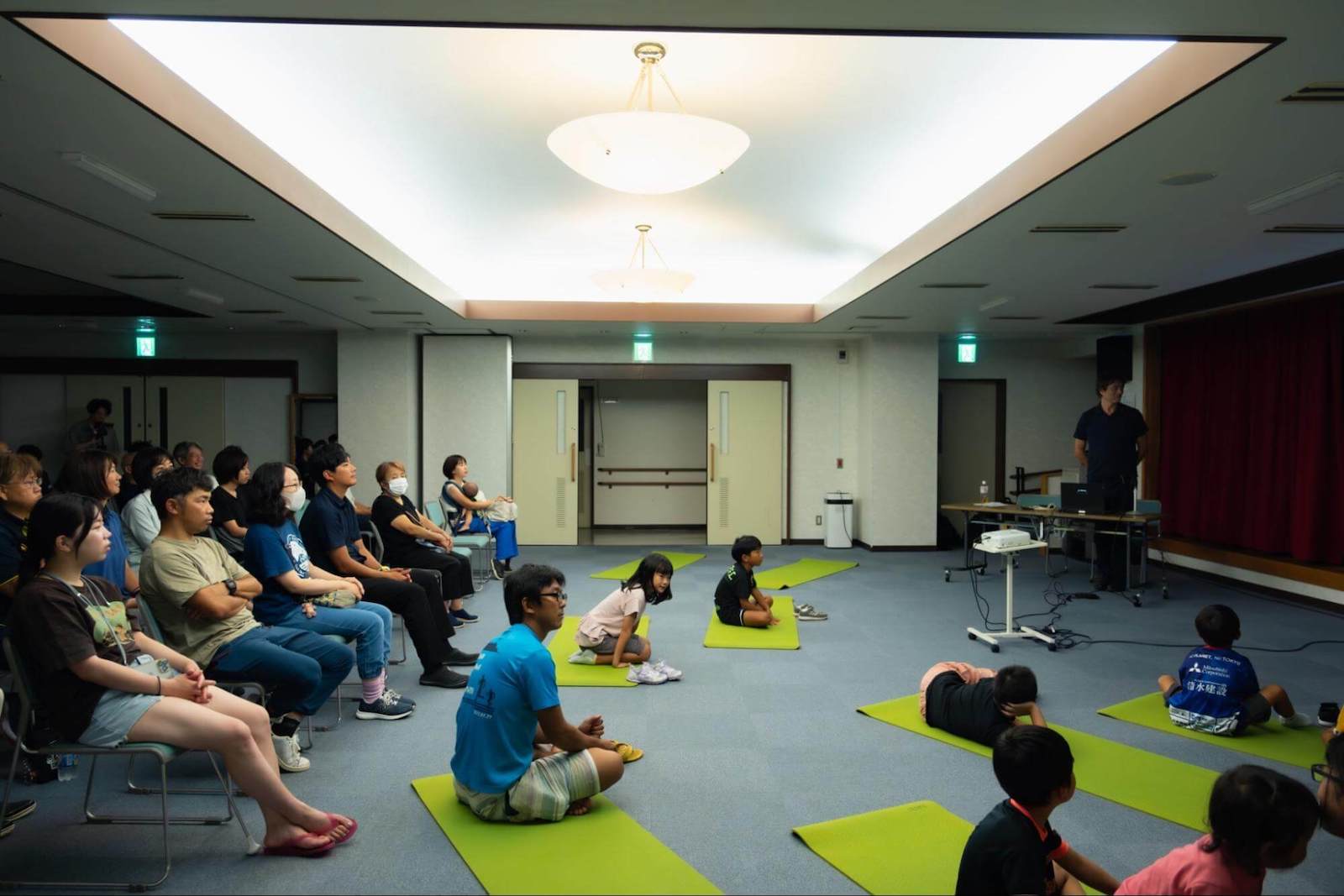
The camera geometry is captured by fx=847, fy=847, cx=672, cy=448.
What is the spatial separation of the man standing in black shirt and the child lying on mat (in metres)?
4.56

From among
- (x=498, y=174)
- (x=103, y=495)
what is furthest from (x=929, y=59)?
(x=103, y=495)

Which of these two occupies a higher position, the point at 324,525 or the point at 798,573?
the point at 324,525

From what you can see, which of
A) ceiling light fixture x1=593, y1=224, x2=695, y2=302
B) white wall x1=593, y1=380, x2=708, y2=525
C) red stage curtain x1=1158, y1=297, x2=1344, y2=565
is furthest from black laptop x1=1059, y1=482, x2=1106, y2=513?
white wall x1=593, y1=380, x2=708, y2=525

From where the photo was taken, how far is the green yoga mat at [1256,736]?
3961mm

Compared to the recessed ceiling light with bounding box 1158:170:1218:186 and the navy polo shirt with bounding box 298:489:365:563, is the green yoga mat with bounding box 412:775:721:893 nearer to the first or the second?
the navy polo shirt with bounding box 298:489:365:563

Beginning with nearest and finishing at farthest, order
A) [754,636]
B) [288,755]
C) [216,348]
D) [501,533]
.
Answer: [288,755], [754,636], [501,533], [216,348]

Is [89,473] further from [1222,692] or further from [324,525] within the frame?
[1222,692]

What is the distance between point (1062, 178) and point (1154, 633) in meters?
3.87

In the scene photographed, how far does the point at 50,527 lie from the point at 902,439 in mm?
9500

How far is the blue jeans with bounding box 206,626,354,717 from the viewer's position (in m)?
3.55

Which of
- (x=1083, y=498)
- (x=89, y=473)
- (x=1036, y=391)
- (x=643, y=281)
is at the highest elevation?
(x=643, y=281)

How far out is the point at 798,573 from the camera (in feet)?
30.1

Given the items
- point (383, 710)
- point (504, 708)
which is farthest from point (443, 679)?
point (504, 708)

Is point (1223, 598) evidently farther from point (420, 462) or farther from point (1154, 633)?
point (420, 462)
